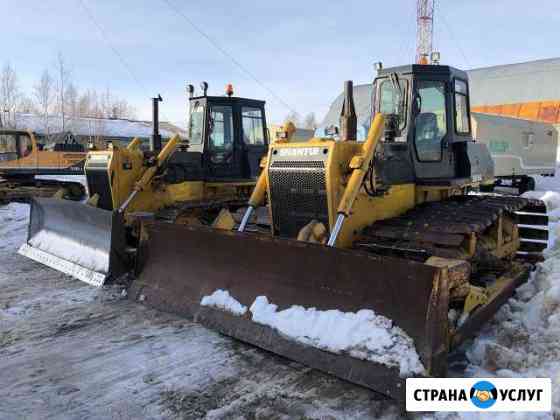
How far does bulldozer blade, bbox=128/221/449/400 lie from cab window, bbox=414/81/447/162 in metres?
2.47

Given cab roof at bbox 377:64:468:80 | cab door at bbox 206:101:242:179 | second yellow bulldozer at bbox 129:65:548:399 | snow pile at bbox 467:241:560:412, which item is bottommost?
snow pile at bbox 467:241:560:412

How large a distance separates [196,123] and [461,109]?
4749mm

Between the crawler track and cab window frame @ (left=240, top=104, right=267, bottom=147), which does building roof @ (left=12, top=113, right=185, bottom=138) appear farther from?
the crawler track

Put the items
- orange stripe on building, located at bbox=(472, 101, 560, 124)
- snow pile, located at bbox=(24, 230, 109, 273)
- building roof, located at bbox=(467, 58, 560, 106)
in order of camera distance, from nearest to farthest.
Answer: snow pile, located at bbox=(24, 230, 109, 273) → orange stripe on building, located at bbox=(472, 101, 560, 124) → building roof, located at bbox=(467, 58, 560, 106)

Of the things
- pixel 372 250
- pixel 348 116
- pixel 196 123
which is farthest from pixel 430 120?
pixel 196 123

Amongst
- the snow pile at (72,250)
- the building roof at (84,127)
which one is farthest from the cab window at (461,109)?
the building roof at (84,127)

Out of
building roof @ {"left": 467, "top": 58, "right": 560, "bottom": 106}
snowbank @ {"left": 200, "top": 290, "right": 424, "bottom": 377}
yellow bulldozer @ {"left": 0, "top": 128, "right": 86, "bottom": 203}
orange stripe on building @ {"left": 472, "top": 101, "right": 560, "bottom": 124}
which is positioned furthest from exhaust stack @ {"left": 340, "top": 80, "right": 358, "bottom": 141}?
building roof @ {"left": 467, "top": 58, "right": 560, "bottom": 106}

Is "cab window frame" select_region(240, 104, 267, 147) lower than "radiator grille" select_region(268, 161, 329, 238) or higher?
higher

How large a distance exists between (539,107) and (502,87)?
337cm

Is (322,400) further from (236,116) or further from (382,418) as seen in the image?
(236,116)

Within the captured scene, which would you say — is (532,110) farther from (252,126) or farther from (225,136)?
(225,136)

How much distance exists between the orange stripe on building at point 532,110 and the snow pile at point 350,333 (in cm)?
2899

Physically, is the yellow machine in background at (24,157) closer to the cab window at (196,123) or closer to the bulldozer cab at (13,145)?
the bulldozer cab at (13,145)

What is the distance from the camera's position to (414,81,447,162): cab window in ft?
19.4
